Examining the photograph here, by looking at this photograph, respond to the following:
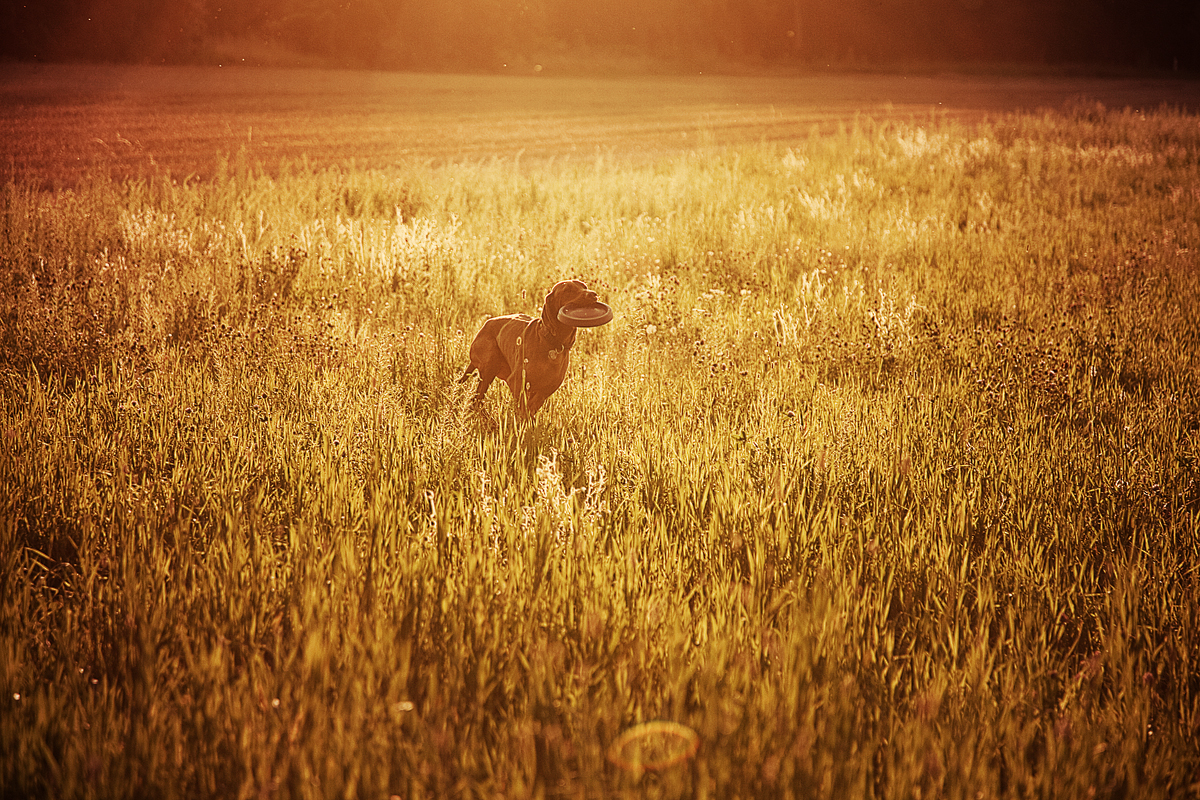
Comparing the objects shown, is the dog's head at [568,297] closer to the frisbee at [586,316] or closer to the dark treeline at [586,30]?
the frisbee at [586,316]

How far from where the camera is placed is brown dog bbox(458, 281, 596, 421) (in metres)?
3.12

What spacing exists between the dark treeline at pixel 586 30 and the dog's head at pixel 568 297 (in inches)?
1079

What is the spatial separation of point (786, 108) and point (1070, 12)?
1611 inches

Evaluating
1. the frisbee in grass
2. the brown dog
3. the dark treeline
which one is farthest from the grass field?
the dark treeline

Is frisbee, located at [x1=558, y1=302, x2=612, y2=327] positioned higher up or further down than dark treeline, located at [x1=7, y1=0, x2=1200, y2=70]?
further down

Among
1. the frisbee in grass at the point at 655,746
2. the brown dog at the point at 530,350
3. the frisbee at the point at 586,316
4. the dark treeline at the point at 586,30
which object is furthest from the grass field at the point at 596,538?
the dark treeline at the point at 586,30

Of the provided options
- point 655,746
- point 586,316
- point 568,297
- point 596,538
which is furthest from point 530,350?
point 655,746

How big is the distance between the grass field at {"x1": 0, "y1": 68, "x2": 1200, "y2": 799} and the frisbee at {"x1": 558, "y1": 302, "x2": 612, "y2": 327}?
1.83 ft

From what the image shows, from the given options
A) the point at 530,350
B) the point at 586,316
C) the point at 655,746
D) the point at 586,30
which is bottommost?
the point at 655,746

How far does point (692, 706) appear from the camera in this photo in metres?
1.74

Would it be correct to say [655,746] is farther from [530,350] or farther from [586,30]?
[586,30]

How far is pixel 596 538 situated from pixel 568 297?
111 cm

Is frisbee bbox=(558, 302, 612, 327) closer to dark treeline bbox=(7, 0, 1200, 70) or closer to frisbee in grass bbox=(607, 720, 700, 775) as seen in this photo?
frisbee in grass bbox=(607, 720, 700, 775)

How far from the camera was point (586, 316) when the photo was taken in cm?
286
